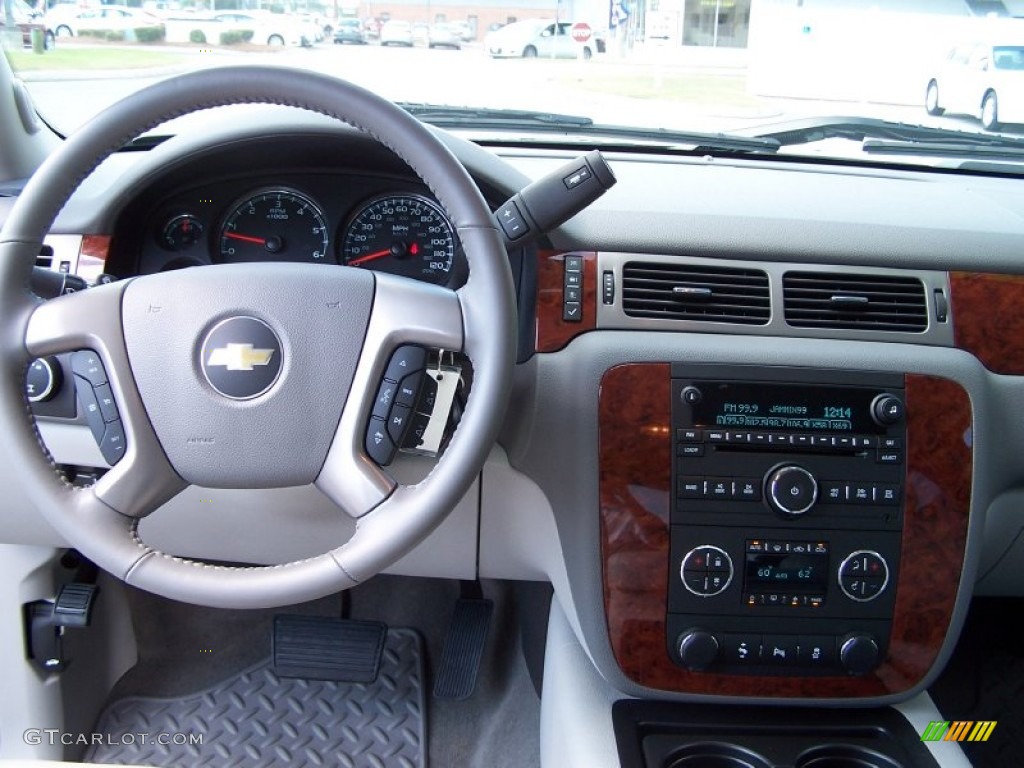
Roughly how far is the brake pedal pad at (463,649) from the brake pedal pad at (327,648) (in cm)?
16

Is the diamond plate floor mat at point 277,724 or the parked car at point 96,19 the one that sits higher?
the parked car at point 96,19

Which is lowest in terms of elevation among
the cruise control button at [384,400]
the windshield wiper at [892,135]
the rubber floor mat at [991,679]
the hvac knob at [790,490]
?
the rubber floor mat at [991,679]

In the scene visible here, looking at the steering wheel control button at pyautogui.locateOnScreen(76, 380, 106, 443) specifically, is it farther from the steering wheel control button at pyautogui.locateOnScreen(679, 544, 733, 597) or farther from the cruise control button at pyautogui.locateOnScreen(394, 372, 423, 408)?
the steering wheel control button at pyautogui.locateOnScreen(679, 544, 733, 597)

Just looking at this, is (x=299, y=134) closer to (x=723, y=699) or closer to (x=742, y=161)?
(x=742, y=161)

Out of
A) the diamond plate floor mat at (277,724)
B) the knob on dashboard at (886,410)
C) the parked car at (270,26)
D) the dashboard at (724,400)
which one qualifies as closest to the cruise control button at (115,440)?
the dashboard at (724,400)

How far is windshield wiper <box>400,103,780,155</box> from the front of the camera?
2.05 meters

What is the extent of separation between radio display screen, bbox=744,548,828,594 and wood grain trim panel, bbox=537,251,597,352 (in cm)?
47

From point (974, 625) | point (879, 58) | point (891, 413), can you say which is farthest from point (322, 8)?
point (974, 625)

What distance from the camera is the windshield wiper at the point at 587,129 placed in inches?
80.6

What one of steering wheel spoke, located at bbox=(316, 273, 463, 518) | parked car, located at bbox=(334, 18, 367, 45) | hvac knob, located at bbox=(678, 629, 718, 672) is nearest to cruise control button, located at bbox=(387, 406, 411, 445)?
steering wheel spoke, located at bbox=(316, 273, 463, 518)

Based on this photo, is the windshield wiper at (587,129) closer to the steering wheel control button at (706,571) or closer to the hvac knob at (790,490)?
the hvac knob at (790,490)

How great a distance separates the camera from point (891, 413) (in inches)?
62.7

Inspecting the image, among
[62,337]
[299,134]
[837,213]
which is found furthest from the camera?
[837,213]

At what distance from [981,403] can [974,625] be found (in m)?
0.94
